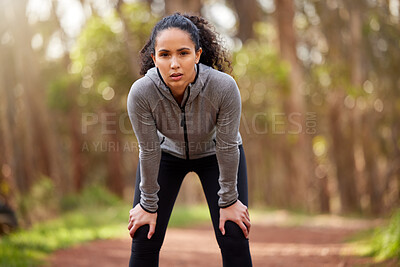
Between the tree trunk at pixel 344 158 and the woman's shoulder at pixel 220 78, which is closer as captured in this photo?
the woman's shoulder at pixel 220 78

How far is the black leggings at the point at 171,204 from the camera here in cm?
289

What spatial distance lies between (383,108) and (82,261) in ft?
45.3

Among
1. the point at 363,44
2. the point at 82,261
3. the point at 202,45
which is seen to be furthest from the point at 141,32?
the point at 202,45

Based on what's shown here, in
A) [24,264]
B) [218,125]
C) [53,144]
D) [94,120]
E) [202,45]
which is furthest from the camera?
[94,120]

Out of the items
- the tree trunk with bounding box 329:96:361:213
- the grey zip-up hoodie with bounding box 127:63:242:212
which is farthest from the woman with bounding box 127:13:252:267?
the tree trunk with bounding box 329:96:361:213

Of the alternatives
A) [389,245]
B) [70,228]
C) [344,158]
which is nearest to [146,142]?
[389,245]

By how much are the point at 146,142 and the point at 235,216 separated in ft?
2.14

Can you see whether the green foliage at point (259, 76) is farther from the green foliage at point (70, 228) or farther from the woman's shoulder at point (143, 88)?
the woman's shoulder at point (143, 88)

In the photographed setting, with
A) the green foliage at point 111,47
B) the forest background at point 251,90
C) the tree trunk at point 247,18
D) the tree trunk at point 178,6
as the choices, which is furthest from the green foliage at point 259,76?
Answer: the tree trunk at point 247,18

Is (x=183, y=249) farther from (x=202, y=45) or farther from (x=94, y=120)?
(x=94, y=120)

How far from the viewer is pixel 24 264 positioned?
5.36 m

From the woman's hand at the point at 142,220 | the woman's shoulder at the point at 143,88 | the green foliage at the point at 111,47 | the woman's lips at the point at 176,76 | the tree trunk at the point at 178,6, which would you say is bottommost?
the woman's hand at the point at 142,220

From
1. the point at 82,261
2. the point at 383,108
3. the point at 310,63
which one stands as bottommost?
the point at 82,261

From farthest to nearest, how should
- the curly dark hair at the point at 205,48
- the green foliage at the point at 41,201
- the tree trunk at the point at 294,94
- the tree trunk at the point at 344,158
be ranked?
1. the tree trunk at the point at 344,158
2. the tree trunk at the point at 294,94
3. the green foliage at the point at 41,201
4. the curly dark hair at the point at 205,48
